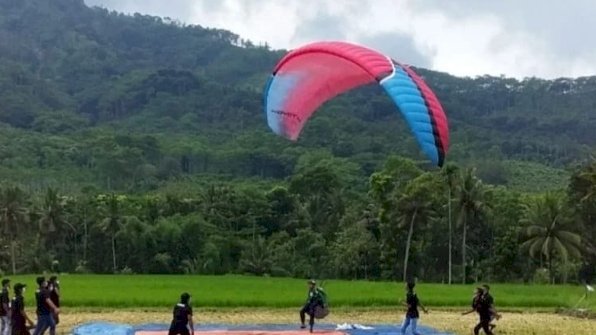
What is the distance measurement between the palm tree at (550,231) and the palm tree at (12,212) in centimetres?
3404

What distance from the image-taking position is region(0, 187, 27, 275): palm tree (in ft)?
192

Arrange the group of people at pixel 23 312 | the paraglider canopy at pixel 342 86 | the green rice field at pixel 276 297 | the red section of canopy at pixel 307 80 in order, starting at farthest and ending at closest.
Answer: the green rice field at pixel 276 297 < the red section of canopy at pixel 307 80 < the group of people at pixel 23 312 < the paraglider canopy at pixel 342 86

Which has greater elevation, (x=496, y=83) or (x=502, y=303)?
(x=496, y=83)

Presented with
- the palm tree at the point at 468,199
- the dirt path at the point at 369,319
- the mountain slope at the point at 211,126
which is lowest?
the dirt path at the point at 369,319

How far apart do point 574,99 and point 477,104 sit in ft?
64.1

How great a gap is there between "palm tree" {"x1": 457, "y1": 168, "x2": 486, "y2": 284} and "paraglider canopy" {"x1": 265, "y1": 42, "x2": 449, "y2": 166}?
3849 cm

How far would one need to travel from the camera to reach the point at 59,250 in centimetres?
6419

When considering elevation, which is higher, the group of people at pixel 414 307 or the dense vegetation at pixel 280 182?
the dense vegetation at pixel 280 182

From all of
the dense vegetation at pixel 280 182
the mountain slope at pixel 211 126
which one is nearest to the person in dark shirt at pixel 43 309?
the dense vegetation at pixel 280 182

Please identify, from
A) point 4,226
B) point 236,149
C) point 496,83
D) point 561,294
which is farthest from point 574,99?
point 561,294

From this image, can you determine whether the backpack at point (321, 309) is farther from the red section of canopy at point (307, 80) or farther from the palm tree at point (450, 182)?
the palm tree at point (450, 182)

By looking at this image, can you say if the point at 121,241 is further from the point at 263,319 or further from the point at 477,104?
the point at 477,104

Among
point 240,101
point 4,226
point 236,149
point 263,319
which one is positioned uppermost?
point 240,101

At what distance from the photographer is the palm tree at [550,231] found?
163 ft
